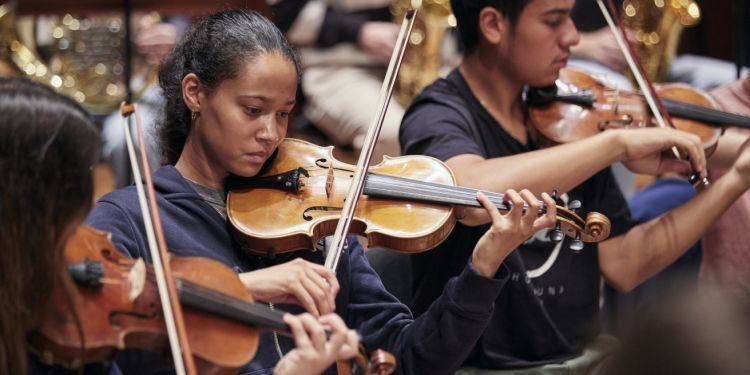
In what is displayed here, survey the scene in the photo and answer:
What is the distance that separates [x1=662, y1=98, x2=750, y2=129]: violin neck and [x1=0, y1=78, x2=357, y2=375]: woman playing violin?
4.68ft

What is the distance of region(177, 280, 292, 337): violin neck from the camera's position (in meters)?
1.23

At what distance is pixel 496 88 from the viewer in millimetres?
2184

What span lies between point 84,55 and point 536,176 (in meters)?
2.35

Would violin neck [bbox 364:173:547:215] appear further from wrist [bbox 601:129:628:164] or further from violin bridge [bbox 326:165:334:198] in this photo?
wrist [bbox 601:129:628:164]

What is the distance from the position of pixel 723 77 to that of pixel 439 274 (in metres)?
1.79

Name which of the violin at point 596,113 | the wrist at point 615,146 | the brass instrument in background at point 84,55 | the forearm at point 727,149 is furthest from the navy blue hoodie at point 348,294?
the brass instrument in background at point 84,55

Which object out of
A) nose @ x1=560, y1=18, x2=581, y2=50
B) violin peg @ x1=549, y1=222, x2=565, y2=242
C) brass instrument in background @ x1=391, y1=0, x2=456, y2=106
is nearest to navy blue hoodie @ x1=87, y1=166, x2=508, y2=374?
violin peg @ x1=549, y1=222, x2=565, y2=242

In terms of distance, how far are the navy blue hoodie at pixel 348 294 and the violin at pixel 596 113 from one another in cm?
58

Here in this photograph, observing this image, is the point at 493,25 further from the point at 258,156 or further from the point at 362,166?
the point at 258,156

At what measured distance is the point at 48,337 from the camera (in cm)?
115

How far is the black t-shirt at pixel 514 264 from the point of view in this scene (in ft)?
6.56

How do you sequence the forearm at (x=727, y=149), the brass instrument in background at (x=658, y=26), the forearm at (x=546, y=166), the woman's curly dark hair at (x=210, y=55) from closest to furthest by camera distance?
the woman's curly dark hair at (x=210, y=55) → the forearm at (x=546, y=166) → the forearm at (x=727, y=149) → the brass instrument in background at (x=658, y=26)

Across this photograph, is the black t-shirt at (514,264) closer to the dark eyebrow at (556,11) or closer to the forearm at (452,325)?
the dark eyebrow at (556,11)

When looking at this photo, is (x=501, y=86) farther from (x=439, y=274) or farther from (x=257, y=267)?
(x=257, y=267)
